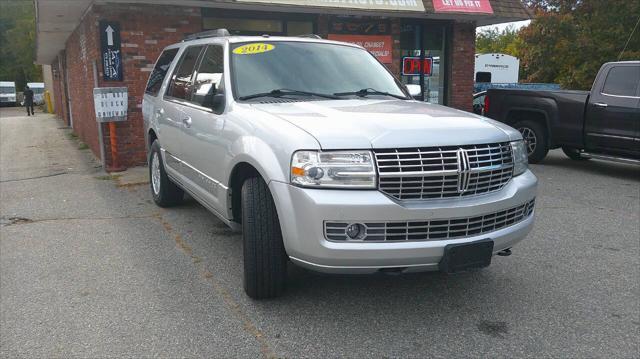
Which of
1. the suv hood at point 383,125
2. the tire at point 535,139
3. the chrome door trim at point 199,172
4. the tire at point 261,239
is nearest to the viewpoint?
the suv hood at point 383,125

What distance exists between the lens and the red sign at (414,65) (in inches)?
482

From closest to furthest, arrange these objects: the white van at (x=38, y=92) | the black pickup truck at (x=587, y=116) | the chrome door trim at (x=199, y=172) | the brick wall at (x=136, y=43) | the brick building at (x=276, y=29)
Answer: the chrome door trim at (x=199, y=172), the black pickup truck at (x=587, y=116), the brick wall at (x=136, y=43), the brick building at (x=276, y=29), the white van at (x=38, y=92)

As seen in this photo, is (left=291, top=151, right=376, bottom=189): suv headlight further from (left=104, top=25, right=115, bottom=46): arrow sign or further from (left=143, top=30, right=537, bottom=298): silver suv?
(left=104, top=25, right=115, bottom=46): arrow sign

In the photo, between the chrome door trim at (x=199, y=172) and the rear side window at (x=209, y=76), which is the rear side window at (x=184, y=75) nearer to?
the rear side window at (x=209, y=76)

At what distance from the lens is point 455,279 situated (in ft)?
13.9

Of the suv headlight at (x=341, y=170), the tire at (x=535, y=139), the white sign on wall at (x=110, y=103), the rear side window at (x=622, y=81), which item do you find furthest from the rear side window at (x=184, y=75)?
the rear side window at (x=622, y=81)

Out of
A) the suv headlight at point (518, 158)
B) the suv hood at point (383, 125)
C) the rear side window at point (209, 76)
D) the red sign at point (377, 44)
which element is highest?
the red sign at point (377, 44)

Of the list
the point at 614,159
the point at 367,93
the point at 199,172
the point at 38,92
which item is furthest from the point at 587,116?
the point at 38,92

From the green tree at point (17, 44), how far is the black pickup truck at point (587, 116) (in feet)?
208

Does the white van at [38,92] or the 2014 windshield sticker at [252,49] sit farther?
the white van at [38,92]

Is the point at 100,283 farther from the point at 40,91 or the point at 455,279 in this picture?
the point at 40,91

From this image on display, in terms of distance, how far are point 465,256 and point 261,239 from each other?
1.26m

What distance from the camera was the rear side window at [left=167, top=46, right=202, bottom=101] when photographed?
5237 millimetres

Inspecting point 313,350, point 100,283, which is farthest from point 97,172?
point 313,350
